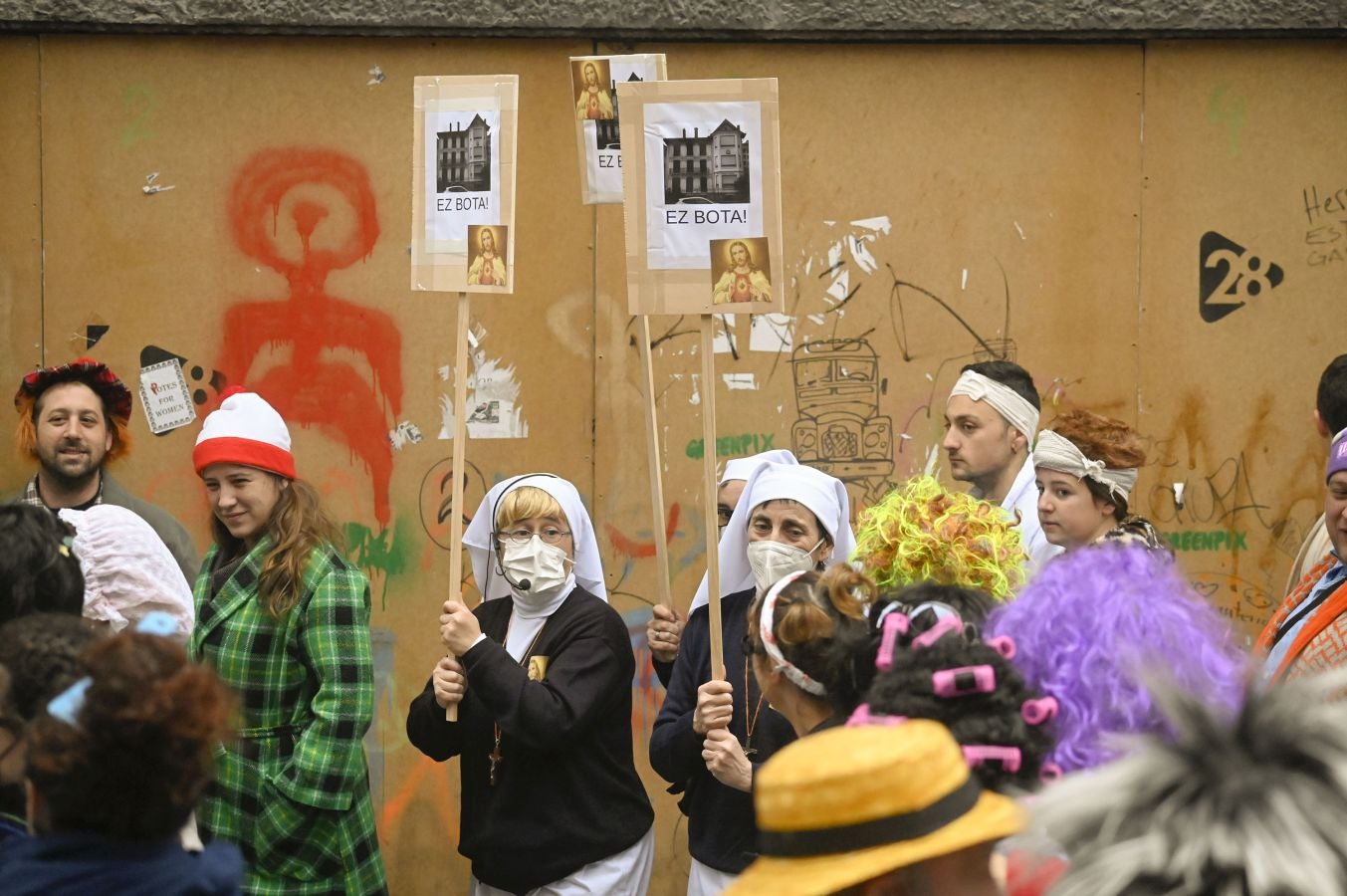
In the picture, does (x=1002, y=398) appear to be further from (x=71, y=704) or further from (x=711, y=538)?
(x=71, y=704)

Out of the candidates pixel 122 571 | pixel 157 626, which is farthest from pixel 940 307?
pixel 157 626

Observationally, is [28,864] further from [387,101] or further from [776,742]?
[387,101]

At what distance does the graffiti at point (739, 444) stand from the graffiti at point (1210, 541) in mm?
1689

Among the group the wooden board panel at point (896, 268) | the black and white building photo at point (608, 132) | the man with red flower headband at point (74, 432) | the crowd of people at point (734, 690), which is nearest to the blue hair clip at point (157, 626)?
the crowd of people at point (734, 690)

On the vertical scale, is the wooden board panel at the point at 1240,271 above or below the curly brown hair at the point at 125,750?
above

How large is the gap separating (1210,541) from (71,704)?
5243mm

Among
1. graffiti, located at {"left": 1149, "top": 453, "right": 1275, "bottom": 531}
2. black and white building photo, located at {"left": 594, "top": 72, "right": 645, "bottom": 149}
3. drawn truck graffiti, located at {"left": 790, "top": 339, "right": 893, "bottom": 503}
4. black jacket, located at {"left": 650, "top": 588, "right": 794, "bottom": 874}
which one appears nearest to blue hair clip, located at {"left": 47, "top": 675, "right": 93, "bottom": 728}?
black jacket, located at {"left": 650, "top": 588, "right": 794, "bottom": 874}

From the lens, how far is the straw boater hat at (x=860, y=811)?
217cm

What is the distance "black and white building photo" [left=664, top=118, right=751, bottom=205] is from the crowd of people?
2.70ft

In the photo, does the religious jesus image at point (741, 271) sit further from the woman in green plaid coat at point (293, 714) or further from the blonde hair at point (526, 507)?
the woman in green plaid coat at point (293, 714)

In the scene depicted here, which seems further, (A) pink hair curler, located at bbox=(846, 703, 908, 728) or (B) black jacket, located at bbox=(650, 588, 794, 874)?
(B) black jacket, located at bbox=(650, 588, 794, 874)

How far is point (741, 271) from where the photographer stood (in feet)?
15.3

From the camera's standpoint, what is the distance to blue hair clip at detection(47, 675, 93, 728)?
2521 millimetres

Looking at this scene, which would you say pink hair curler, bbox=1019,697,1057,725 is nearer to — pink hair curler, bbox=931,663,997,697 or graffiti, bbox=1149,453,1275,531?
pink hair curler, bbox=931,663,997,697
